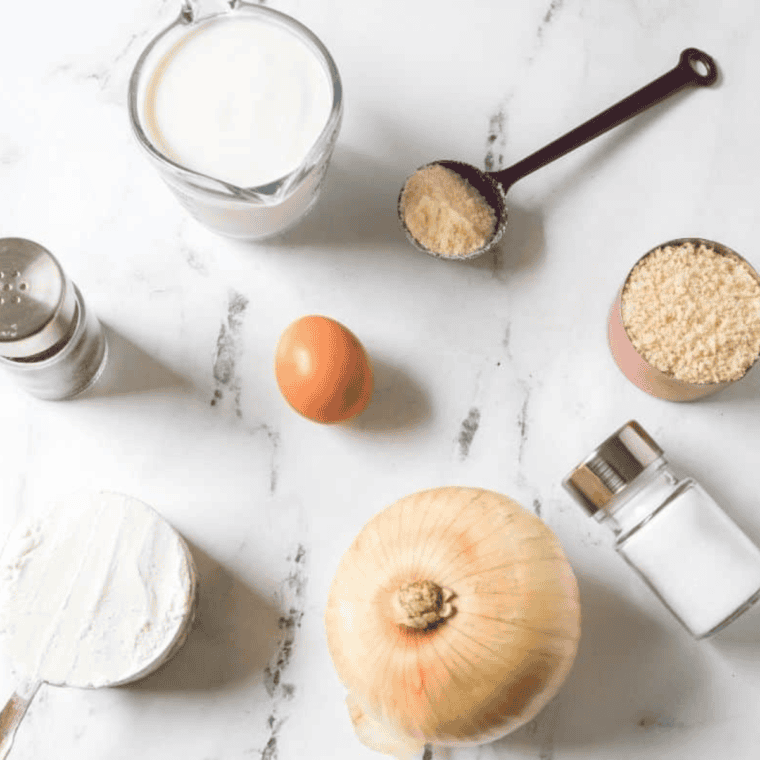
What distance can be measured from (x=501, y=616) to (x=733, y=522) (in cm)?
25

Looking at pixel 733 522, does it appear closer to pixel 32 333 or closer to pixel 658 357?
pixel 658 357

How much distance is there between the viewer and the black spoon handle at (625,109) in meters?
0.82

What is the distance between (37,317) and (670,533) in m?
0.56

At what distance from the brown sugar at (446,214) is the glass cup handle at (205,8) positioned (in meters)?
0.22

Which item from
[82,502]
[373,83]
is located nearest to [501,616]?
[82,502]

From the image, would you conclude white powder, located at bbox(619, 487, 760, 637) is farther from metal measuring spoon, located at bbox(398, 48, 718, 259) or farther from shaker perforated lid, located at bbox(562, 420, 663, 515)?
metal measuring spoon, located at bbox(398, 48, 718, 259)

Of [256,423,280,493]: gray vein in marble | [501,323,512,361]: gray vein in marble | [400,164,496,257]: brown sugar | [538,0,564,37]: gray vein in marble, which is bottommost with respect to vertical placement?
[256,423,280,493]: gray vein in marble

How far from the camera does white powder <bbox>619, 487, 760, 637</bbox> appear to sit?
2.42 ft

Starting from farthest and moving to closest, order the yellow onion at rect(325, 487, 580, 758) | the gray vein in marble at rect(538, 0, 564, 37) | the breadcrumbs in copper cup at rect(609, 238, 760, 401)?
the gray vein in marble at rect(538, 0, 564, 37)
the breadcrumbs in copper cup at rect(609, 238, 760, 401)
the yellow onion at rect(325, 487, 580, 758)

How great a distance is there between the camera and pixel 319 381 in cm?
74

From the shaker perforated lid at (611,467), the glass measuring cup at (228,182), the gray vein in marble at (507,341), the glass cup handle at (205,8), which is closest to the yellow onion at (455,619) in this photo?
the shaker perforated lid at (611,467)

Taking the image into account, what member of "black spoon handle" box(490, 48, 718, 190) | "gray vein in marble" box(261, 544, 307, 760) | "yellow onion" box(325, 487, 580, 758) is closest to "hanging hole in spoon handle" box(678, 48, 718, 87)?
"black spoon handle" box(490, 48, 718, 190)

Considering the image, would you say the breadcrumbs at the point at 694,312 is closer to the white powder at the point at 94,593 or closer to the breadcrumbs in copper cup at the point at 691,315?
the breadcrumbs in copper cup at the point at 691,315

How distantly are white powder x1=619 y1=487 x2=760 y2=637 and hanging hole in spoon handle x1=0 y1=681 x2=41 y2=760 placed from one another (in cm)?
53
